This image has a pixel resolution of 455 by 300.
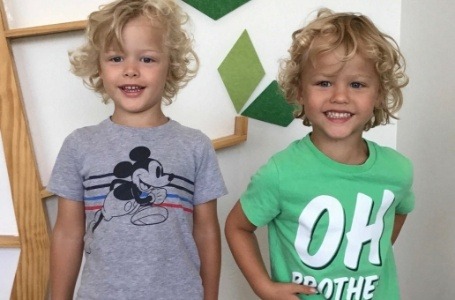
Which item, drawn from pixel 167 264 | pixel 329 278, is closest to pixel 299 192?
pixel 329 278

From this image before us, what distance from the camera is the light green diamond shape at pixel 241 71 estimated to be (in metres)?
1.54

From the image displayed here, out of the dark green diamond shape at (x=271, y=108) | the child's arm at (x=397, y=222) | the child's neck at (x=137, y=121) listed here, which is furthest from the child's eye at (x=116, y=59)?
the child's arm at (x=397, y=222)

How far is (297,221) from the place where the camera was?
1058 millimetres

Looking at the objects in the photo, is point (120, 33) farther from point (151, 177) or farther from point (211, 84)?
point (211, 84)

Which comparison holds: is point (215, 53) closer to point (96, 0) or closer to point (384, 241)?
point (96, 0)

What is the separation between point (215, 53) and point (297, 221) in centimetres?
64

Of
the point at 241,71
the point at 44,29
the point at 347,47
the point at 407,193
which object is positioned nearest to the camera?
the point at 347,47

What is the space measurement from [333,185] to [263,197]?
132mm

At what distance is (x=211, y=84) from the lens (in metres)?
1.54

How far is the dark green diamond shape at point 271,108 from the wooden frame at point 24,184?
519 millimetres

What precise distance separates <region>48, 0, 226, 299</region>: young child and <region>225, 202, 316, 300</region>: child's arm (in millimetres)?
63

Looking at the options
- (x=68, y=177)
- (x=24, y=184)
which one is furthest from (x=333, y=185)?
(x=24, y=184)

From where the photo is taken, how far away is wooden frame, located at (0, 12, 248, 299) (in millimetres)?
1286

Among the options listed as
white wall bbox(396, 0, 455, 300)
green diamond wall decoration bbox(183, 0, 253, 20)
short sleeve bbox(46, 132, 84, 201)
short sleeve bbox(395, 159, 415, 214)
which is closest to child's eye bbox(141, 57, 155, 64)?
short sleeve bbox(46, 132, 84, 201)
